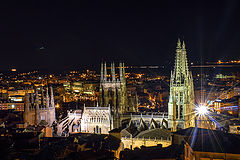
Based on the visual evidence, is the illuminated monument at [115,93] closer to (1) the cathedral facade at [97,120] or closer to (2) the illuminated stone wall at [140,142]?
(1) the cathedral facade at [97,120]

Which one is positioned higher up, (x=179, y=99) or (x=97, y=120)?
(x=179, y=99)

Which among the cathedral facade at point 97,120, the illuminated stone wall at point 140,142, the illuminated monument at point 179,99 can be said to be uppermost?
the illuminated monument at point 179,99

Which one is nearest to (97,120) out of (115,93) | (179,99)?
(115,93)

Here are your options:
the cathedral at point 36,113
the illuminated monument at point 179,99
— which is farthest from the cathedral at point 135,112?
the cathedral at point 36,113

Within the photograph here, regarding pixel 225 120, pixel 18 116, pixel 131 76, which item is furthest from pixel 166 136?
pixel 131 76

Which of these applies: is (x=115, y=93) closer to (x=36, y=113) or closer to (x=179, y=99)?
(x=179, y=99)

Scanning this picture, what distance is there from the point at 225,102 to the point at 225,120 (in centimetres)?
1730

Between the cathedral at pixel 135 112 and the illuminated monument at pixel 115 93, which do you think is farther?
the illuminated monument at pixel 115 93

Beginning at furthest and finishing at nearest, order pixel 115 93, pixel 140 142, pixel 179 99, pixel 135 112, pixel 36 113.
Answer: pixel 115 93
pixel 135 112
pixel 36 113
pixel 179 99
pixel 140 142

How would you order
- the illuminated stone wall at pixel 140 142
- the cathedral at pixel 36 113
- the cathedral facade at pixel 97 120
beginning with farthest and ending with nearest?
the cathedral at pixel 36 113, the cathedral facade at pixel 97 120, the illuminated stone wall at pixel 140 142

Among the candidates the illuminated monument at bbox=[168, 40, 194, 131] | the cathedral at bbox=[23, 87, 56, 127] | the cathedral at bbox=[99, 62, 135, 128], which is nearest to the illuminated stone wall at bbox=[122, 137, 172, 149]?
the illuminated monument at bbox=[168, 40, 194, 131]

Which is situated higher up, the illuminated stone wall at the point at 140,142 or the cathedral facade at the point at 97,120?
the cathedral facade at the point at 97,120

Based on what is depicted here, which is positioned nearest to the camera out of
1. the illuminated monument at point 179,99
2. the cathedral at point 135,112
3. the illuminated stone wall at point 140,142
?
the illuminated stone wall at point 140,142

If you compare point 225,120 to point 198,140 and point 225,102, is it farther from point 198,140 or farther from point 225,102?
point 198,140
